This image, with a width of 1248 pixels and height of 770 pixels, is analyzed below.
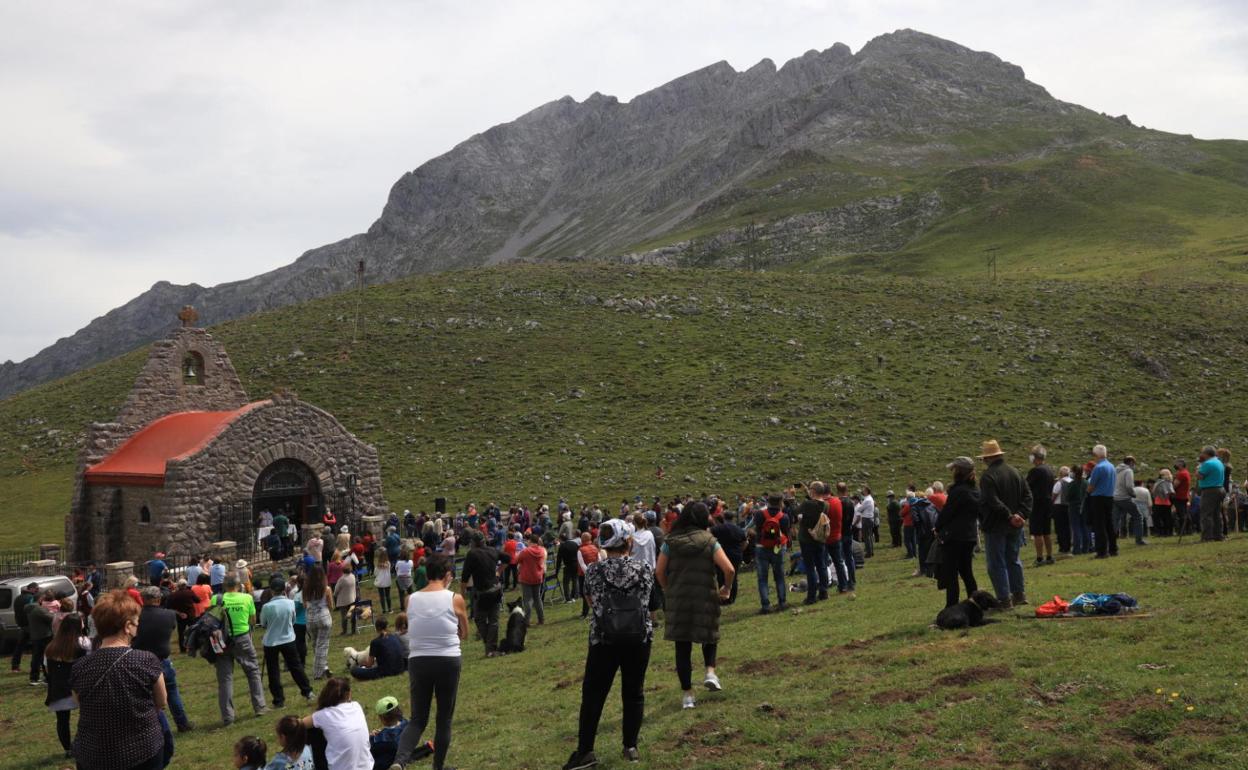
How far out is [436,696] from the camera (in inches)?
352

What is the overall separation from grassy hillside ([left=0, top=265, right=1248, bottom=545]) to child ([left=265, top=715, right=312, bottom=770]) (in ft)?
106

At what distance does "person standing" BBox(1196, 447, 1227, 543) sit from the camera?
16891 mm

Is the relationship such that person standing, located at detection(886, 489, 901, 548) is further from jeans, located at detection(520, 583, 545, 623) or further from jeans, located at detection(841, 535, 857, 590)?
jeans, located at detection(520, 583, 545, 623)

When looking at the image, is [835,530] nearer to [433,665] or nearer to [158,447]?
[433,665]

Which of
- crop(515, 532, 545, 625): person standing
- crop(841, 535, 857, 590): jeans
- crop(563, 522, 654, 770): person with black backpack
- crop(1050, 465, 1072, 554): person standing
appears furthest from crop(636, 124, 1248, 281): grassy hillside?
crop(563, 522, 654, 770): person with black backpack

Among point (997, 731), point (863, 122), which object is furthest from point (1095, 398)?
point (863, 122)

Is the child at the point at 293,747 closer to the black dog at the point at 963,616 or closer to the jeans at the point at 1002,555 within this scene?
the black dog at the point at 963,616

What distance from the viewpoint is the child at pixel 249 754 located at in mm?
7863

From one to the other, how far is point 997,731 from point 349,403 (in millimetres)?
51199

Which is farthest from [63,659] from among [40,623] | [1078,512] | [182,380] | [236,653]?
[182,380]

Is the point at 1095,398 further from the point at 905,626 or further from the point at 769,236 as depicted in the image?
the point at 769,236

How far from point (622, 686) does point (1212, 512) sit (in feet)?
47.0

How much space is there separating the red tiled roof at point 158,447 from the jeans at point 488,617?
56.7ft

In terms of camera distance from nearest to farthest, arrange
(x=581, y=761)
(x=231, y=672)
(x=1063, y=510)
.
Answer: (x=581, y=761) < (x=231, y=672) < (x=1063, y=510)
